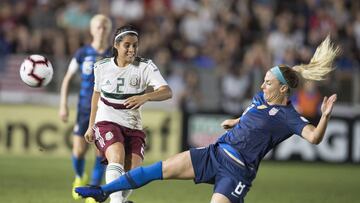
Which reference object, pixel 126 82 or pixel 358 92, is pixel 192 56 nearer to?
pixel 358 92

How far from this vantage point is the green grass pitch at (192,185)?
1219 centimetres

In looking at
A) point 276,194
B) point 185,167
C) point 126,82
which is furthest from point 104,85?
point 276,194

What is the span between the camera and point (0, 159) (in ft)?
58.0

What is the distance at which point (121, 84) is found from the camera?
956 centimetres

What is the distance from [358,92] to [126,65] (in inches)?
457

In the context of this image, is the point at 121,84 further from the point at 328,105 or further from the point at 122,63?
the point at 328,105

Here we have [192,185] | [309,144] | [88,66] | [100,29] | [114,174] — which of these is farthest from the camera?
[309,144]

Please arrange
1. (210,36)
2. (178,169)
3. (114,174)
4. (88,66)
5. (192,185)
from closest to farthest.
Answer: (178,169)
(114,174)
(88,66)
(192,185)
(210,36)

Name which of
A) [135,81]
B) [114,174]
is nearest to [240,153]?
[114,174]

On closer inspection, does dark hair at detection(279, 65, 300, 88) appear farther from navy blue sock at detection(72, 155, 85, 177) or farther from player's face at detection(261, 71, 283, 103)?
navy blue sock at detection(72, 155, 85, 177)

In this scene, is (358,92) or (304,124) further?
(358,92)

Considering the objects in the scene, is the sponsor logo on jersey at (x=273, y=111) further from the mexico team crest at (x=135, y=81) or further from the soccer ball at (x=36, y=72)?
the soccer ball at (x=36, y=72)

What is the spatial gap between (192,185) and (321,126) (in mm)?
6846

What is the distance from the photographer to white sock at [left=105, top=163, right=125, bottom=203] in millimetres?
9055
